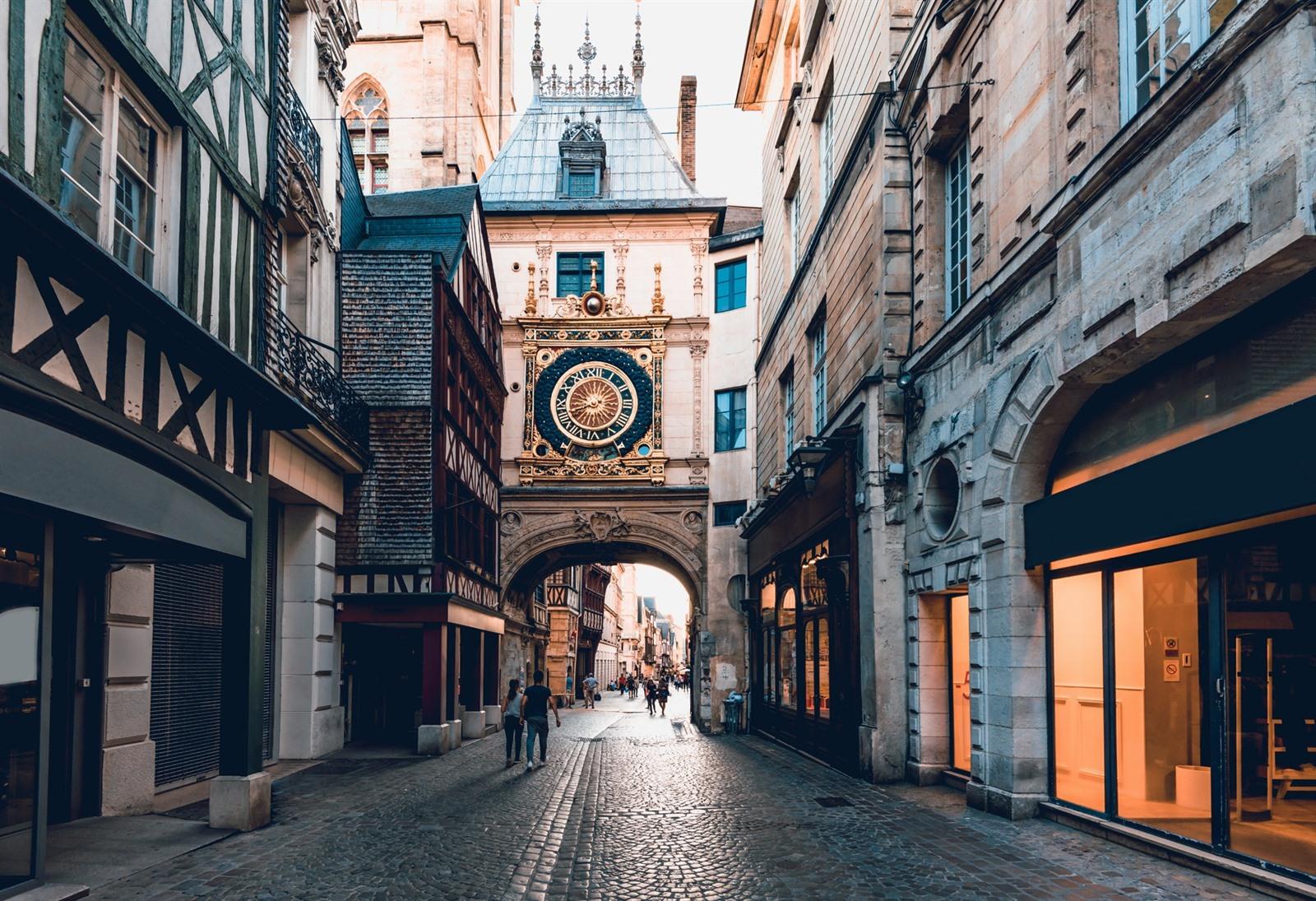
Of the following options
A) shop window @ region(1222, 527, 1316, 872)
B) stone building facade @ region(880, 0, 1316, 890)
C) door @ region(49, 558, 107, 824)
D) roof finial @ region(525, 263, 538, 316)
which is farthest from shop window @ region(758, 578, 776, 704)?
shop window @ region(1222, 527, 1316, 872)

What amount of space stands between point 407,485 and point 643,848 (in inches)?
446

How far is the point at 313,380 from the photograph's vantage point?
16453 millimetres

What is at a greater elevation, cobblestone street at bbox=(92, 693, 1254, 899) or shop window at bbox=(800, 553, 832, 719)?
shop window at bbox=(800, 553, 832, 719)

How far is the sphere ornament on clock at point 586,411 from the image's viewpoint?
33.2 meters

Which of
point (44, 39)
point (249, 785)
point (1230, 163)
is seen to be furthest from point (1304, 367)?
point (249, 785)

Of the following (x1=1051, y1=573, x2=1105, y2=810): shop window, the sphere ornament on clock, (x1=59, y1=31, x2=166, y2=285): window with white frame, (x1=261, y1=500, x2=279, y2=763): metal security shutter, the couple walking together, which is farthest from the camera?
the sphere ornament on clock

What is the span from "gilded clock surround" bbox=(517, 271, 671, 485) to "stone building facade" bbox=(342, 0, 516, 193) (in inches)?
318

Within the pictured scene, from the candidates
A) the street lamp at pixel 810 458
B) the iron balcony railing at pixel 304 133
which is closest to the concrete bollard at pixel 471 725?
the street lamp at pixel 810 458

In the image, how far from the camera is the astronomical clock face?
33.0 m

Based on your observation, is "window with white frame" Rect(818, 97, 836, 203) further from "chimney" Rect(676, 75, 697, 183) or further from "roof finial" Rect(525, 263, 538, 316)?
"chimney" Rect(676, 75, 697, 183)

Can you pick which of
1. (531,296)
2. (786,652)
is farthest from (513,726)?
(531,296)

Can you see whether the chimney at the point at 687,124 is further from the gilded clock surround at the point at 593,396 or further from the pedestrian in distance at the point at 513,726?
the pedestrian in distance at the point at 513,726

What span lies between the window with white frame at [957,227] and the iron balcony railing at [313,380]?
7.48 meters

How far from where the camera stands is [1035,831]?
32.2 feet
